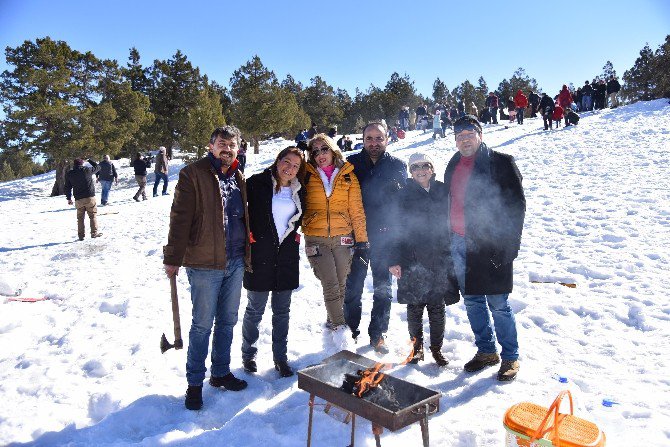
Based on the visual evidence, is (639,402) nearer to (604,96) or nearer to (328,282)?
(328,282)

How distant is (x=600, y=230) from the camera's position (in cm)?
864

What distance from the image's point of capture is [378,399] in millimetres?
3018

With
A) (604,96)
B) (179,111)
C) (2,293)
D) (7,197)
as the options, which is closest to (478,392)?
(2,293)

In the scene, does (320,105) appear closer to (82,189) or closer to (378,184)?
(82,189)

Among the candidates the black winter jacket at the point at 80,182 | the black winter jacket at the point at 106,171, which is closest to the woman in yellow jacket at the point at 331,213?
the black winter jacket at the point at 80,182

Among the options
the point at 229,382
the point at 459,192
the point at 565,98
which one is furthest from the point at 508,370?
the point at 565,98

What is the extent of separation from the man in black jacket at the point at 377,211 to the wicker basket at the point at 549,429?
2.04 meters

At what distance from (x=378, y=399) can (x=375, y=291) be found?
1.93 m

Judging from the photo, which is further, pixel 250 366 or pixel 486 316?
pixel 250 366

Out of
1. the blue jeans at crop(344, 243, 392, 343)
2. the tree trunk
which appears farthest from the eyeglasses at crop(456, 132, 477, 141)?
the tree trunk

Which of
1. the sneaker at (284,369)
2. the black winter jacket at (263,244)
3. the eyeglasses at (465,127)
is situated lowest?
the sneaker at (284,369)

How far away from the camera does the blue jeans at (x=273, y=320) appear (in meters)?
4.32

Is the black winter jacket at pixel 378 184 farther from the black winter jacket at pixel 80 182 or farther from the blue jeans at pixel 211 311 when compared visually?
the black winter jacket at pixel 80 182

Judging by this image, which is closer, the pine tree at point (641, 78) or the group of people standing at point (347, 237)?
the group of people standing at point (347, 237)
